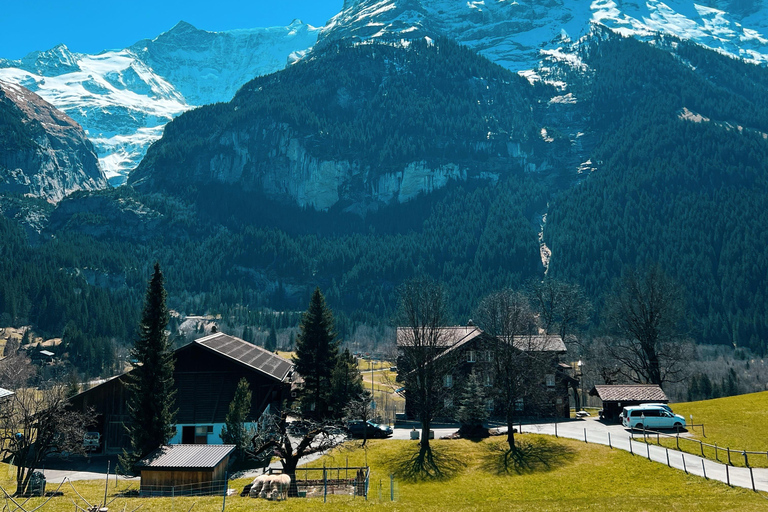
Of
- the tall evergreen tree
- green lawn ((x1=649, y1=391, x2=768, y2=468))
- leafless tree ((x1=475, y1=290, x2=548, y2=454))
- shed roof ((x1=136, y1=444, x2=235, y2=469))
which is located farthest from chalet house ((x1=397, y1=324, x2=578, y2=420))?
shed roof ((x1=136, y1=444, x2=235, y2=469))

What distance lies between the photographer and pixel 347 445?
51781 mm

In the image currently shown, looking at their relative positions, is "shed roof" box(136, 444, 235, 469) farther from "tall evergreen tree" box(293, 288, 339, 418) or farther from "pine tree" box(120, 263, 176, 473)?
"tall evergreen tree" box(293, 288, 339, 418)

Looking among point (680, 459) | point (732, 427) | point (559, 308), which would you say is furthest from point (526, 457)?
point (559, 308)

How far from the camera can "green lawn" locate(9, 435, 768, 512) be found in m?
29.9

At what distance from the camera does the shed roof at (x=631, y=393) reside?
61719 millimetres

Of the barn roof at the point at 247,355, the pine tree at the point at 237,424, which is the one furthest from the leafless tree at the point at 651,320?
the pine tree at the point at 237,424

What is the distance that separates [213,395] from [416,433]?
20.0 m

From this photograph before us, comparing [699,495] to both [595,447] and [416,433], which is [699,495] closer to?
[595,447]

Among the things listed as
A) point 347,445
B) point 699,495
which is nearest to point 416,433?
point 347,445

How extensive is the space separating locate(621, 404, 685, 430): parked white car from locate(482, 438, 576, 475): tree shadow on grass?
1030cm

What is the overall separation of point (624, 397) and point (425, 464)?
27895mm

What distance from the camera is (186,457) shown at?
37.8 meters

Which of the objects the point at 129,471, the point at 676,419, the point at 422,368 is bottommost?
the point at 129,471

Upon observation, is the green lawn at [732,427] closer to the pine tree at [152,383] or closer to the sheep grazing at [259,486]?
the sheep grazing at [259,486]
